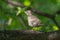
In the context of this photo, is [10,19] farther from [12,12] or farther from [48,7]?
[48,7]

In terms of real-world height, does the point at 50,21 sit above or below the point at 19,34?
below

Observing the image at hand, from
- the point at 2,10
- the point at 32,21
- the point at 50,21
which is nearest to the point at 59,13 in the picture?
the point at 50,21

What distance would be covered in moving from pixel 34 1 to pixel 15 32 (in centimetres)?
402

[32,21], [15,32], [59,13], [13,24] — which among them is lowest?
[13,24]

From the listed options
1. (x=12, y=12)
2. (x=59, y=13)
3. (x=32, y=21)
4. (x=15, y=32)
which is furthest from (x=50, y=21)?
(x=15, y=32)

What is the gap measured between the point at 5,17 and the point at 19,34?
319cm

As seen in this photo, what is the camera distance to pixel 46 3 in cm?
615

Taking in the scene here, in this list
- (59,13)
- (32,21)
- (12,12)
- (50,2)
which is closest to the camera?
(32,21)

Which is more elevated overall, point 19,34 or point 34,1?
point 19,34

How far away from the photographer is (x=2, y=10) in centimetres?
516

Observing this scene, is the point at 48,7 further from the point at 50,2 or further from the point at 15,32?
the point at 15,32

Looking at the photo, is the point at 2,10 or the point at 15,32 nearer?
the point at 15,32

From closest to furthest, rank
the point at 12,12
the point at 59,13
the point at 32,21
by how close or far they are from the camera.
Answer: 1. the point at 32,21
2. the point at 12,12
3. the point at 59,13

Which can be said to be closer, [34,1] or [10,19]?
[10,19]
